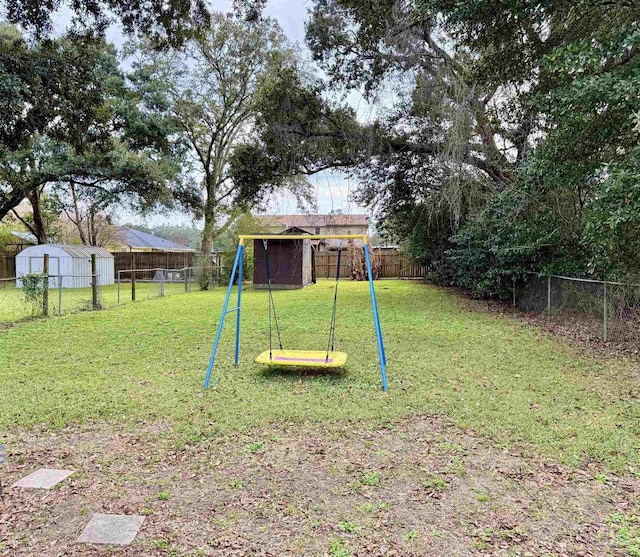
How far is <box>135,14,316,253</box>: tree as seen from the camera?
16234 millimetres

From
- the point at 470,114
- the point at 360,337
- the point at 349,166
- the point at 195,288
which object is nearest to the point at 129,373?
the point at 360,337

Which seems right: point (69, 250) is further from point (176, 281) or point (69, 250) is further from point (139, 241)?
point (139, 241)

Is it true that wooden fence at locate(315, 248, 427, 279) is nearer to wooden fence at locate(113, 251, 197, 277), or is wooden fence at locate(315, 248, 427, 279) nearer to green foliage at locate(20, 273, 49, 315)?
wooden fence at locate(113, 251, 197, 277)

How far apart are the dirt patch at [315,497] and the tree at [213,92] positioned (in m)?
13.2

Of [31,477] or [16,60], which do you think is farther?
[16,60]

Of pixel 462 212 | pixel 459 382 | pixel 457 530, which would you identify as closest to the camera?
pixel 457 530

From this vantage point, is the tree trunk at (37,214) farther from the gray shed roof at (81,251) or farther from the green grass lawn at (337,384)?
the green grass lawn at (337,384)

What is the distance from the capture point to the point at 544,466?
2.84m

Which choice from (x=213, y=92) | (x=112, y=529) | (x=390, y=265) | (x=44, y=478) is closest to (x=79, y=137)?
(x=44, y=478)

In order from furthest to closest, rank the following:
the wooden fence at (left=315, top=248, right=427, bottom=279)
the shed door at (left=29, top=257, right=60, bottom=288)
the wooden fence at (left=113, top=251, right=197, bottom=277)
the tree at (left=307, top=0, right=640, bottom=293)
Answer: the wooden fence at (left=113, top=251, right=197, bottom=277)
the wooden fence at (left=315, top=248, right=427, bottom=279)
the shed door at (left=29, top=257, right=60, bottom=288)
the tree at (left=307, top=0, right=640, bottom=293)

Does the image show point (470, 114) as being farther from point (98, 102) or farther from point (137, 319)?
point (137, 319)

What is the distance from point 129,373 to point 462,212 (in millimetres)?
8275

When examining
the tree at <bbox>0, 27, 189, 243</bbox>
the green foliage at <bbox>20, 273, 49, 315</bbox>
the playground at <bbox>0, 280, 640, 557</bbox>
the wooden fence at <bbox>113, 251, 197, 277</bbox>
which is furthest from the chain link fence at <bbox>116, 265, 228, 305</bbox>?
the playground at <bbox>0, 280, 640, 557</bbox>

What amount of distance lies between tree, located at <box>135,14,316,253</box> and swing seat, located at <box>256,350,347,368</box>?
11.4 m
